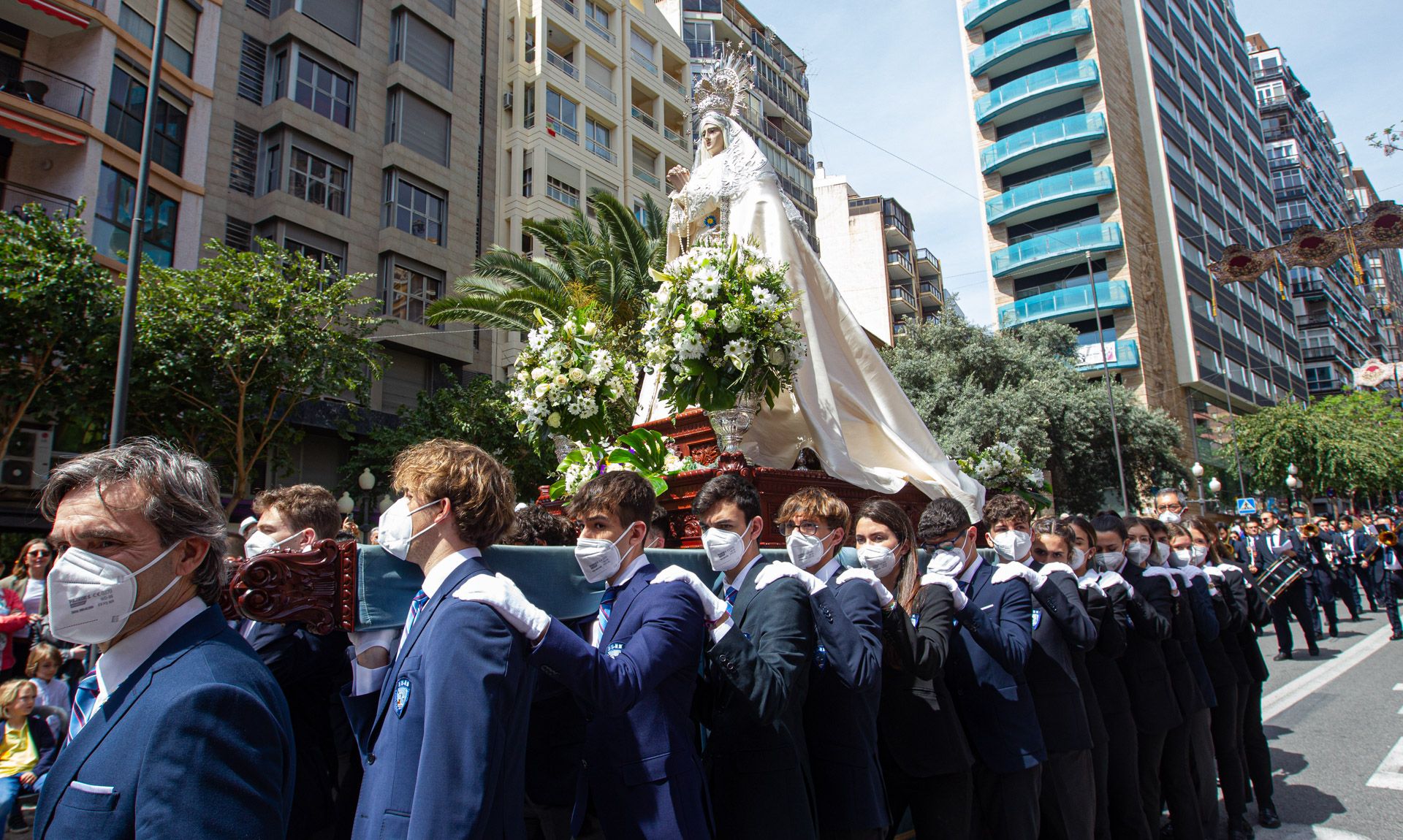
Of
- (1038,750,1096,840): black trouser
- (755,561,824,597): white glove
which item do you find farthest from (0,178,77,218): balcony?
(1038,750,1096,840): black trouser

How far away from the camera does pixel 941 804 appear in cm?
376

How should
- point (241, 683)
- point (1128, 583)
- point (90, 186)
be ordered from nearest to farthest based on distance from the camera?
point (241, 683) → point (1128, 583) → point (90, 186)

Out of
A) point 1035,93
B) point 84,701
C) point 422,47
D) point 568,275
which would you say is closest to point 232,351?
point 568,275

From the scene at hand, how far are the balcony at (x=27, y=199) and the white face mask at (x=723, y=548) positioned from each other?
1710 cm

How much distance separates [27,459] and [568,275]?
9.27 m

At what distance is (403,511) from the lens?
8.04 feet

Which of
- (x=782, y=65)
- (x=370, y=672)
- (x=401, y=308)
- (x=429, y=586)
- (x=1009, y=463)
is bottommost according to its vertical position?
(x=370, y=672)

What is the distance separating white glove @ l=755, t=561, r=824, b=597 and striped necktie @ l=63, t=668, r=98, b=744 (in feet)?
6.42

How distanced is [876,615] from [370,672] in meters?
1.81

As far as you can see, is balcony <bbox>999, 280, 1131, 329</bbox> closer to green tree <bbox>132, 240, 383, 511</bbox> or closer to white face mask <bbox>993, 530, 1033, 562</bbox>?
green tree <bbox>132, 240, 383, 511</bbox>

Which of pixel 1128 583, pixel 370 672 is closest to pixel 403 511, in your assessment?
pixel 370 672

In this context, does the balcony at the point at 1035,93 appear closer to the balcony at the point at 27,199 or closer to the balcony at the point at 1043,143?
the balcony at the point at 1043,143

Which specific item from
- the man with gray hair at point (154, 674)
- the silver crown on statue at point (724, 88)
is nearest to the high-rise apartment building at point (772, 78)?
the silver crown on statue at point (724, 88)

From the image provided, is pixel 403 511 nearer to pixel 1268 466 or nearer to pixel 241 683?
pixel 241 683
